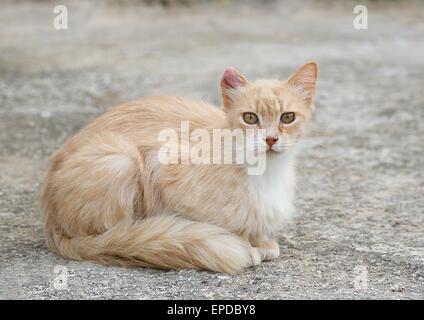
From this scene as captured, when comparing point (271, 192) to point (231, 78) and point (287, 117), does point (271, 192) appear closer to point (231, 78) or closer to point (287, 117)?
point (287, 117)

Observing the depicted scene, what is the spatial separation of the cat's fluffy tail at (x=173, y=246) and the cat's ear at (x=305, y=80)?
79cm

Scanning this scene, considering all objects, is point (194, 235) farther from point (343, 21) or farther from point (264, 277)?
point (343, 21)

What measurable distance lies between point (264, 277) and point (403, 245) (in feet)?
2.98

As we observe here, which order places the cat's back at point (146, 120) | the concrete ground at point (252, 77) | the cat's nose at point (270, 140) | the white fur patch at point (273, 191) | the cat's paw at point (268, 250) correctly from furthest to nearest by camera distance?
the cat's back at point (146, 120)
the cat's paw at point (268, 250)
the white fur patch at point (273, 191)
the concrete ground at point (252, 77)
the cat's nose at point (270, 140)

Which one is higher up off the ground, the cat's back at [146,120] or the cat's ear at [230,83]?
the cat's ear at [230,83]

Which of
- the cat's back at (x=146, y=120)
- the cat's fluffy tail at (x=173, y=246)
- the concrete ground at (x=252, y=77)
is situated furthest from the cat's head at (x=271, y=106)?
the concrete ground at (x=252, y=77)

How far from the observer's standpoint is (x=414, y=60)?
28.9 ft

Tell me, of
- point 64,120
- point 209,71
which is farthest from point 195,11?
point 64,120

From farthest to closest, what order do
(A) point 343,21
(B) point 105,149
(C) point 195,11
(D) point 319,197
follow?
(C) point 195,11 < (A) point 343,21 < (D) point 319,197 < (B) point 105,149

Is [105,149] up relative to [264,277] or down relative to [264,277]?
up

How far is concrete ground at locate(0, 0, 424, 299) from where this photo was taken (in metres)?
3.67

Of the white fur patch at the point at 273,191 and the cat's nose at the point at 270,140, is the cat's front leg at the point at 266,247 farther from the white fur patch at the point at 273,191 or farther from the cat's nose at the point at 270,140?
the cat's nose at the point at 270,140

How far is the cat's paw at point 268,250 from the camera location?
392 cm

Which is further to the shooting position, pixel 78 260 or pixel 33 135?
pixel 33 135
